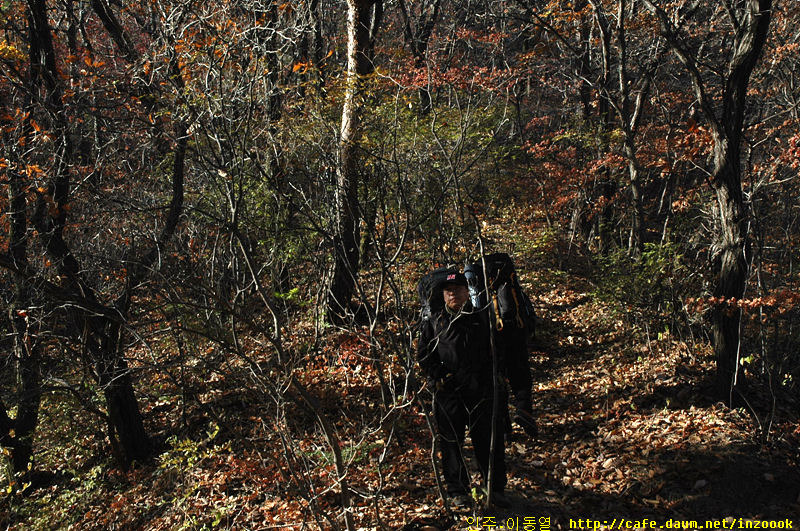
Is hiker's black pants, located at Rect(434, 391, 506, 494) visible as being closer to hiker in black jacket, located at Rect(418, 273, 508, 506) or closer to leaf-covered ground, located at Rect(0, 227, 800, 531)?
hiker in black jacket, located at Rect(418, 273, 508, 506)

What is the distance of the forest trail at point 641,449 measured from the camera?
443cm

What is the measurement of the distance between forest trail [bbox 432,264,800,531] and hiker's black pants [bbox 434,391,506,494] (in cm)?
38

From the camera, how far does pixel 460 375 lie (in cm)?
406

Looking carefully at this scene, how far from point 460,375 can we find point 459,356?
0.15 meters

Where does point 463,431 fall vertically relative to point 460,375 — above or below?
below

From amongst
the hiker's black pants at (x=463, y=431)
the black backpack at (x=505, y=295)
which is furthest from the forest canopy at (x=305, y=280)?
the black backpack at (x=505, y=295)

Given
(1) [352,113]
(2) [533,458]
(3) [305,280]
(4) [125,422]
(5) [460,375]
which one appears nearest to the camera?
(5) [460,375]

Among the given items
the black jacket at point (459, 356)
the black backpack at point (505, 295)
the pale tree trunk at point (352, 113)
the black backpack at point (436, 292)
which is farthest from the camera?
the pale tree trunk at point (352, 113)

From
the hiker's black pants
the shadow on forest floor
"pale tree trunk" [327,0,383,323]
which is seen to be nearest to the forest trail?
the shadow on forest floor

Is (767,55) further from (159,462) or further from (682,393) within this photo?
(159,462)

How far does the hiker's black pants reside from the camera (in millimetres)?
4074

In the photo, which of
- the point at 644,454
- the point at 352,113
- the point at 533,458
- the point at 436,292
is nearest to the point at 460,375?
the point at 436,292

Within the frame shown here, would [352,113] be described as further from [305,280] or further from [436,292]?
[436,292]

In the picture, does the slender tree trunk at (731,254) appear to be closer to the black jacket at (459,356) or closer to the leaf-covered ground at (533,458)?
the leaf-covered ground at (533,458)
